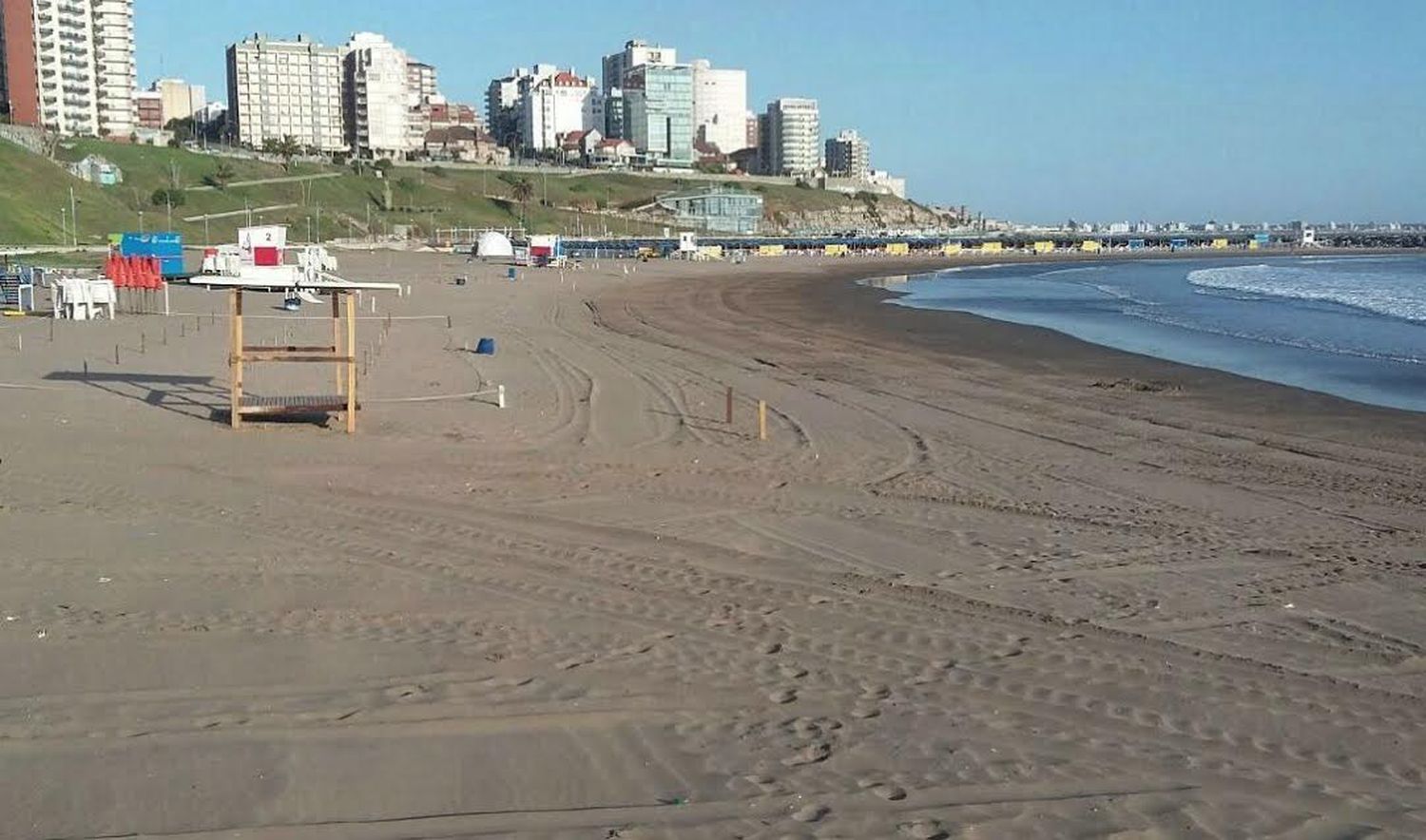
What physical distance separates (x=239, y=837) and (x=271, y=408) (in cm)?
1085

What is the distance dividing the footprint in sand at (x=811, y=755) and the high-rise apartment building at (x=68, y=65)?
12593 cm

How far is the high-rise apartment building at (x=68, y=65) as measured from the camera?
4592 inches

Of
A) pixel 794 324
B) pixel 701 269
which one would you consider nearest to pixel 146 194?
pixel 701 269

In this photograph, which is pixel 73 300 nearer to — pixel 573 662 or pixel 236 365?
pixel 236 365

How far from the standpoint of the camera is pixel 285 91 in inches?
6777

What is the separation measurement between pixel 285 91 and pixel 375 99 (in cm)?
1247

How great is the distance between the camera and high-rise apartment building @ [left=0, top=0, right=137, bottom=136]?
116625mm

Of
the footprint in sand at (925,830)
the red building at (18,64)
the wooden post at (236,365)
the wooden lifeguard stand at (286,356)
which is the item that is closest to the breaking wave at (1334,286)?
the wooden lifeguard stand at (286,356)

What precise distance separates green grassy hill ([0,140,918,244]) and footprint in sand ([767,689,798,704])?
70.7m

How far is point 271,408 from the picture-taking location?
49.1ft

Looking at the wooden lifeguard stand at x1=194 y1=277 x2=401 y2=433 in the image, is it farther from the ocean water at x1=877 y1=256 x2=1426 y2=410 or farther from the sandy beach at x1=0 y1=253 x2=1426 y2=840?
the ocean water at x1=877 y1=256 x2=1426 y2=410

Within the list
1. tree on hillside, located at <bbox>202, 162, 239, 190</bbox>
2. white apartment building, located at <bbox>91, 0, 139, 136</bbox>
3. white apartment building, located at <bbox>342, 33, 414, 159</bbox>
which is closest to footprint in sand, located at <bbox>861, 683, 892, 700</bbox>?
tree on hillside, located at <bbox>202, 162, 239, 190</bbox>

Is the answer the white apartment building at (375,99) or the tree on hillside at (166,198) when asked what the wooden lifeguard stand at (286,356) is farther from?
the white apartment building at (375,99)

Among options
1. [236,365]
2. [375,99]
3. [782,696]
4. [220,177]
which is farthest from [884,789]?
[375,99]
